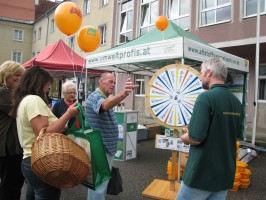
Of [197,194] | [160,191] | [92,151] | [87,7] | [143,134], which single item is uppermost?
[87,7]

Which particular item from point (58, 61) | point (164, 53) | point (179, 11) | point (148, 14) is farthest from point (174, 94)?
point (148, 14)

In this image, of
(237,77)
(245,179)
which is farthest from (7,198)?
(237,77)

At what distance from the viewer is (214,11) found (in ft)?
35.8

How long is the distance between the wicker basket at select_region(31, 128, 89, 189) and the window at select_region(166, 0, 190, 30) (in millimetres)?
11118

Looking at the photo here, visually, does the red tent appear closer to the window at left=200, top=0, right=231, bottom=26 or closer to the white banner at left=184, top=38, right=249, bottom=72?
the white banner at left=184, top=38, right=249, bottom=72

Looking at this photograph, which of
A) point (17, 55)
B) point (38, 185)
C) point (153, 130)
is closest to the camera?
point (38, 185)

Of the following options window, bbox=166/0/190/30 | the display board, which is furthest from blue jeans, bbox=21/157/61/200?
window, bbox=166/0/190/30

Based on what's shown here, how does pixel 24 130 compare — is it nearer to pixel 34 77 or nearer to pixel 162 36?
pixel 34 77

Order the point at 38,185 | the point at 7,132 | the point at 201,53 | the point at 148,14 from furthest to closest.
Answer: the point at 148,14 → the point at 201,53 → the point at 7,132 → the point at 38,185

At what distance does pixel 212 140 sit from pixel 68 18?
129 inches

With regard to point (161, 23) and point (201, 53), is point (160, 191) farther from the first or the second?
point (161, 23)

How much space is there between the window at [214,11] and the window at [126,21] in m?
5.01

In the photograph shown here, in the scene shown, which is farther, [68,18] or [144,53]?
[144,53]

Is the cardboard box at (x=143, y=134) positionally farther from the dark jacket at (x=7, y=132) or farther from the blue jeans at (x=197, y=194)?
the blue jeans at (x=197, y=194)
